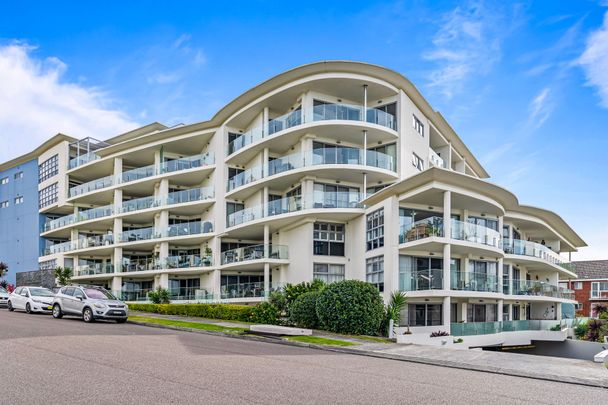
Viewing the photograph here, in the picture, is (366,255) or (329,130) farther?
(329,130)

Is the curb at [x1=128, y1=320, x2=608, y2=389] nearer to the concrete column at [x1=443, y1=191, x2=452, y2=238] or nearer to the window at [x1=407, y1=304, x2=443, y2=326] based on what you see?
the concrete column at [x1=443, y1=191, x2=452, y2=238]

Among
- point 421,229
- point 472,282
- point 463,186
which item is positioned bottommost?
point 472,282

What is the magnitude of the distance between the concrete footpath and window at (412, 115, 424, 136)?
20.4 m

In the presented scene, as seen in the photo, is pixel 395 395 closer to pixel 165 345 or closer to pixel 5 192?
pixel 165 345

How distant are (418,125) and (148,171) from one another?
23.2 m

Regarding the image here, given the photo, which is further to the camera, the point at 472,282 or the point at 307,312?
the point at 472,282

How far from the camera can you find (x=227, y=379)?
993 centimetres

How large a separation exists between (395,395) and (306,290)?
16.1m

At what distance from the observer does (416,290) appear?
1034 inches

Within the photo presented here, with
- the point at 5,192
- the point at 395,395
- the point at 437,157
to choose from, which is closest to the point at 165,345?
the point at 395,395

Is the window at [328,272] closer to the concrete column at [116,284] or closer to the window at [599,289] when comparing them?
the concrete column at [116,284]

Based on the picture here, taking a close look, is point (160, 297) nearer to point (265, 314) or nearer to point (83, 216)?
point (83, 216)

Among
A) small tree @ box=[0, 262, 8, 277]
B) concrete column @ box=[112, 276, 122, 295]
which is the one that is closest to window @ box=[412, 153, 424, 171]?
concrete column @ box=[112, 276, 122, 295]

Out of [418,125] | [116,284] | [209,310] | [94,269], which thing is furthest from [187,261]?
[418,125]
